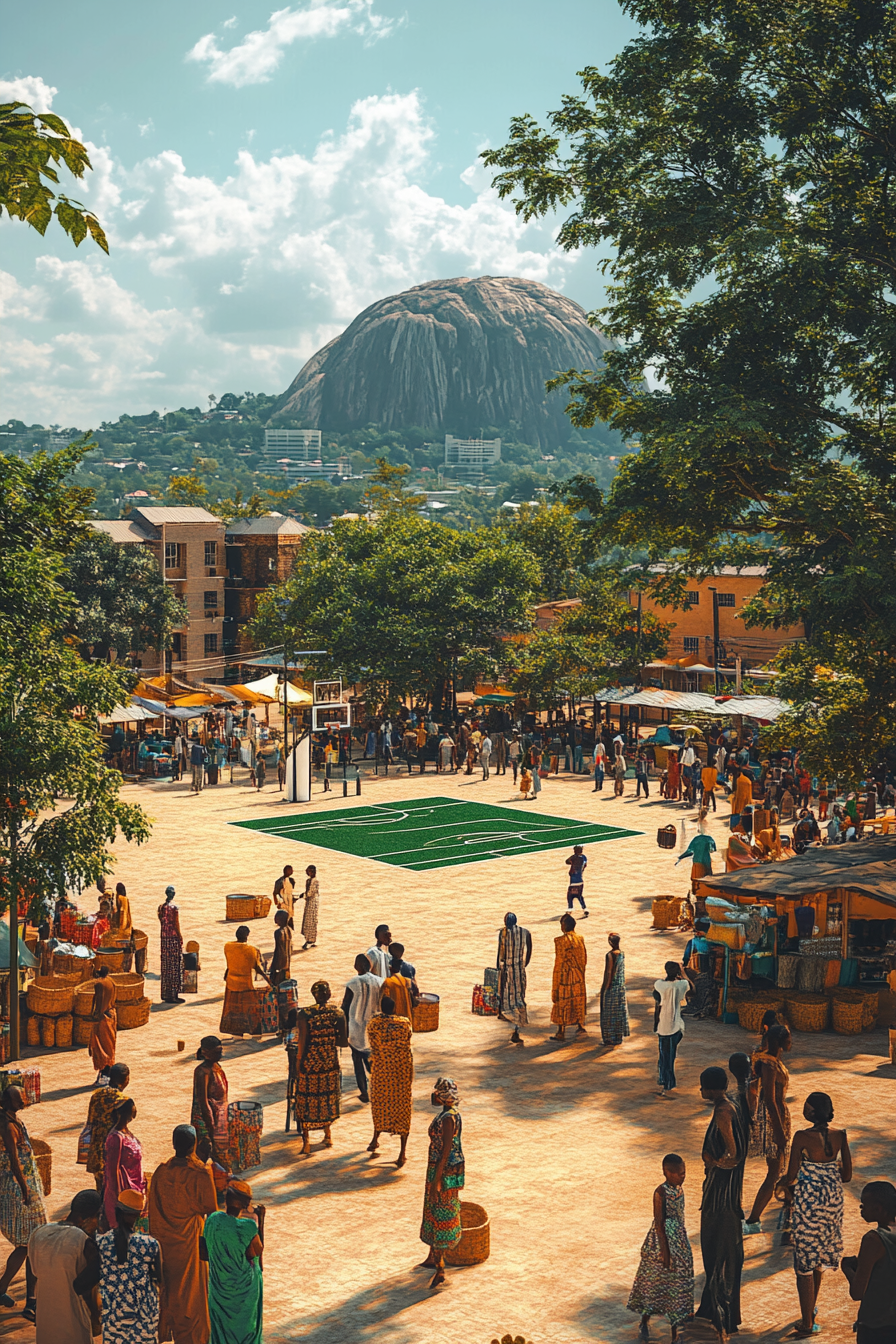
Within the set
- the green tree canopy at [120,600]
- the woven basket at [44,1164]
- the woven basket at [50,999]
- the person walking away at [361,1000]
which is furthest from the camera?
the green tree canopy at [120,600]

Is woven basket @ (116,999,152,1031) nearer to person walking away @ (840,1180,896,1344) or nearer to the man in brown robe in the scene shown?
the man in brown robe

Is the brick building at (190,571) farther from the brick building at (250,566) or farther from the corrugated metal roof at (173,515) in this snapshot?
the brick building at (250,566)

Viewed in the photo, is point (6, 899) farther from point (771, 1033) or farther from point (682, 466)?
point (682, 466)

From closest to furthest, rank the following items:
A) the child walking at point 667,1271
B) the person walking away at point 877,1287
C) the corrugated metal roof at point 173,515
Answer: the person walking away at point 877,1287 < the child walking at point 667,1271 < the corrugated metal roof at point 173,515

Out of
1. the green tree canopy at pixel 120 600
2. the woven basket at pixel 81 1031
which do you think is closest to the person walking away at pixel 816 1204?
the woven basket at pixel 81 1031

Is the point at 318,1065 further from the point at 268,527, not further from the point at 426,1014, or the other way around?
the point at 268,527

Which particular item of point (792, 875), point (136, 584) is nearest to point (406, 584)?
point (136, 584)

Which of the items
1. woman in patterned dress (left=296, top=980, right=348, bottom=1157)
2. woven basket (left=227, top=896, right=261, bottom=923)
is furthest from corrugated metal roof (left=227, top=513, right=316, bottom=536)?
woman in patterned dress (left=296, top=980, right=348, bottom=1157)
